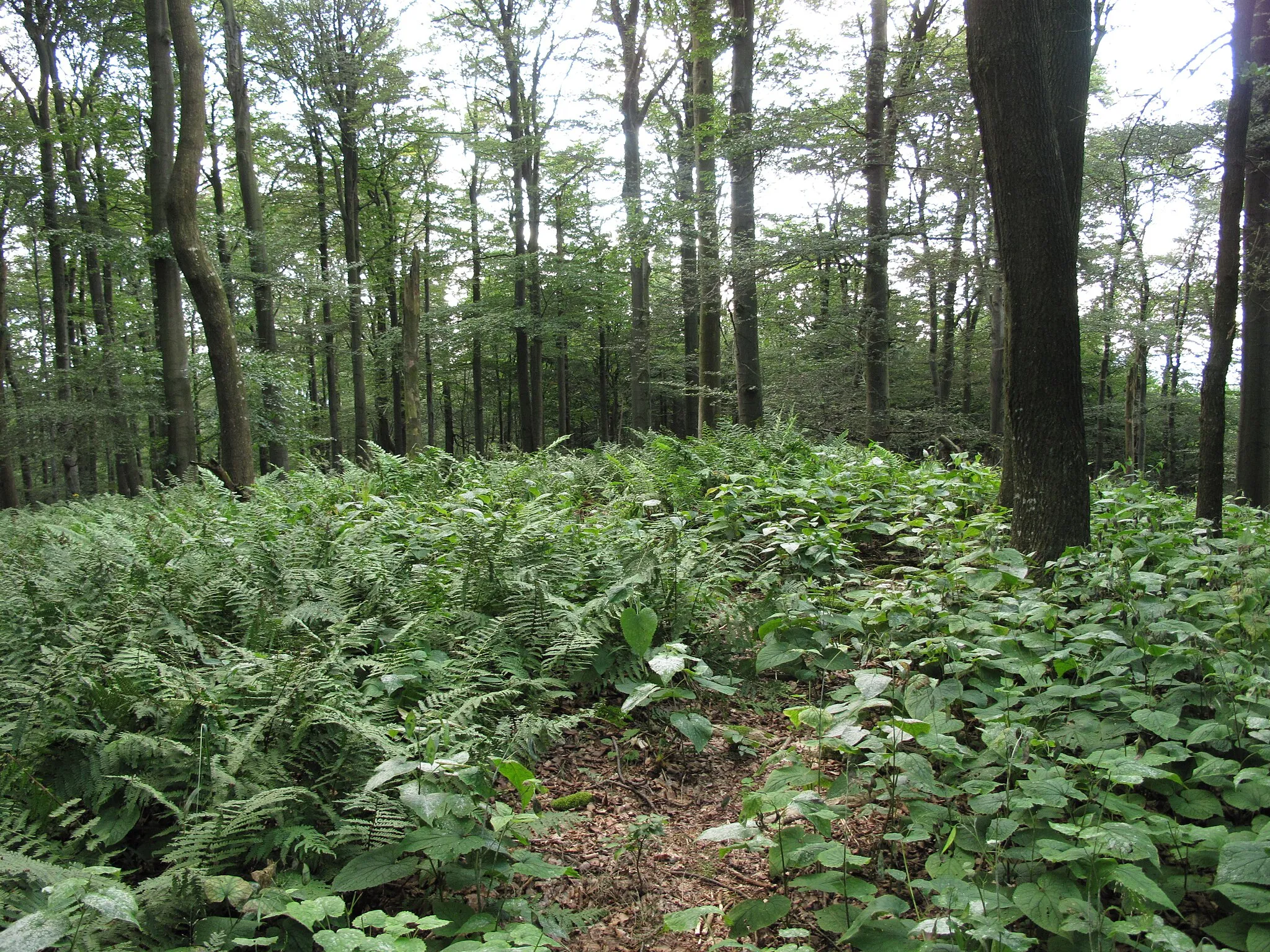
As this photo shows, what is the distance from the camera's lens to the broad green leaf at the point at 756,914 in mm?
1969

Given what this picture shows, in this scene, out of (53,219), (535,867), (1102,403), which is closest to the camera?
(535,867)

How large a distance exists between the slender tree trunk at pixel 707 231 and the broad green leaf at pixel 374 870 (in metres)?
7.67

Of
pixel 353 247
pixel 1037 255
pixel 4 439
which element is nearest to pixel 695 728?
pixel 1037 255

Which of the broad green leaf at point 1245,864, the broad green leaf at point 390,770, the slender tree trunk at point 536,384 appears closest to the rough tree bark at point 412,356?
the slender tree trunk at point 536,384

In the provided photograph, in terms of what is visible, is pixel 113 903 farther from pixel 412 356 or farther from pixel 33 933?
pixel 412 356

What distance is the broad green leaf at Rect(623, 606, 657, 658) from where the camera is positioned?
127 inches

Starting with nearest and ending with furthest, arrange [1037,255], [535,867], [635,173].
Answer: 1. [535,867]
2. [1037,255]
3. [635,173]

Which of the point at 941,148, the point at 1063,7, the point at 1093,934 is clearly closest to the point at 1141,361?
the point at 941,148

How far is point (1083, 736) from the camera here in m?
2.44

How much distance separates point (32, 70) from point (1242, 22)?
903 inches

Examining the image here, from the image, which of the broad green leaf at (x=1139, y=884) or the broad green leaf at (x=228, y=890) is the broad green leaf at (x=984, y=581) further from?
the broad green leaf at (x=228, y=890)

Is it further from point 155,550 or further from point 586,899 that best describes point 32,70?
point 586,899

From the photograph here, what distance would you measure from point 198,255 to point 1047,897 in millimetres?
10146

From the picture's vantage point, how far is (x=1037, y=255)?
13.5 ft
